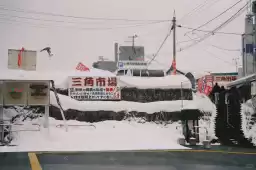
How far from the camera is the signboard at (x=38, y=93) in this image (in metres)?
15.7

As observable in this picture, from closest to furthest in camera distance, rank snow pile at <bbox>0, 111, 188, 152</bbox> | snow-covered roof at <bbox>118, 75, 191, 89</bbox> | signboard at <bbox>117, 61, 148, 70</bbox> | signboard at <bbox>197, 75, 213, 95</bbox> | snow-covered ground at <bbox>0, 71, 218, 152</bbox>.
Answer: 1. snow pile at <bbox>0, 111, 188, 152</bbox>
2. snow-covered ground at <bbox>0, 71, 218, 152</bbox>
3. snow-covered roof at <bbox>118, 75, 191, 89</bbox>
4. signboard at <bbox>197, 75, 213, 95</bbox>
5. signboard at <bbox>117, 61, 148, 70</bbox>

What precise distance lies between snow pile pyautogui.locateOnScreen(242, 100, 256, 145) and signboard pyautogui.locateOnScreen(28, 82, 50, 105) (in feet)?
30.4

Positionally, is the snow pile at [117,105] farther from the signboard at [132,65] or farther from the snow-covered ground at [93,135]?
the signboard at [132,65]

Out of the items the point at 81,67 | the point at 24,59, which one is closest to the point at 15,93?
the point at 24,59

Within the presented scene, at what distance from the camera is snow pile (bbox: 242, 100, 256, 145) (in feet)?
54.3

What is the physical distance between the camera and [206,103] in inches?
791

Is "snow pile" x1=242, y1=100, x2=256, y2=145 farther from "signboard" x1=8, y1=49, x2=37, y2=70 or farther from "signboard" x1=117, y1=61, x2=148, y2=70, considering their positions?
"signboard" x1=117, y1=61, x2=148, y2=70

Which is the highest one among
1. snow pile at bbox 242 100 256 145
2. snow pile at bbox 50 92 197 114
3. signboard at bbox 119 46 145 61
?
signboard at bbox 119 46 145 61

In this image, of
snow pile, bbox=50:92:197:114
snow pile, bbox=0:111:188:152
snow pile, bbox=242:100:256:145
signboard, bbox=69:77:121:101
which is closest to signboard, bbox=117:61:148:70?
signboard, bbox=69:77:121:101

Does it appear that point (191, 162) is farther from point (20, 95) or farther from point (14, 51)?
point (14, 51)

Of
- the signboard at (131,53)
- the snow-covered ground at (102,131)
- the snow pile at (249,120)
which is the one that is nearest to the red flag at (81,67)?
the snow-covered ground at (102,131)

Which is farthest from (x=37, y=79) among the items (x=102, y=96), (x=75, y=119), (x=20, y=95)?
(x=102, y=96)

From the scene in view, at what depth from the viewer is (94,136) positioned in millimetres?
16656

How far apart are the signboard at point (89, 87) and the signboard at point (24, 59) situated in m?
3.90
